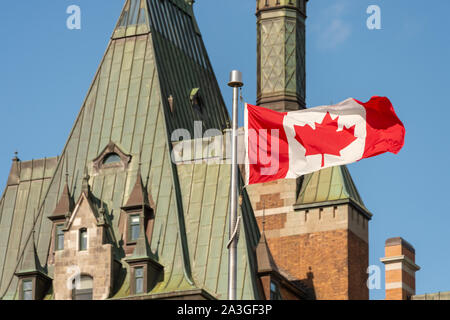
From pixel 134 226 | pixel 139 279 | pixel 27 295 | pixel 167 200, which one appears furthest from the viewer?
pixel 167 200

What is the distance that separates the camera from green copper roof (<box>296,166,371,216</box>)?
228 ft

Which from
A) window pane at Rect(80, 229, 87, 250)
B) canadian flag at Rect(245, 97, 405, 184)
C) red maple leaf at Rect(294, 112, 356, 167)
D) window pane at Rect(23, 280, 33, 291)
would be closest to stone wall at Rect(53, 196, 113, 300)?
window pane at Rect(80, 229, 87, 250)

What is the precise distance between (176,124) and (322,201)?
8.85 metres

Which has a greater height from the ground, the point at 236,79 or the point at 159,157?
the point at 159,157

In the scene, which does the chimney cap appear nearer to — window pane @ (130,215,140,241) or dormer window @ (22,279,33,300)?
window pane @ (130,215,140,241)

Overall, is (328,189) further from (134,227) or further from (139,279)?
(139,279)

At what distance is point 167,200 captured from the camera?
6356 cm

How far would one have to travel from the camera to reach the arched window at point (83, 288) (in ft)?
202

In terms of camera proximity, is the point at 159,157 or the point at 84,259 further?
the point at 159,157

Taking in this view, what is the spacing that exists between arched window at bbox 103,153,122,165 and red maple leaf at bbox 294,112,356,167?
22705mm

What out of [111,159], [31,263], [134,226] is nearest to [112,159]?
[111,159]

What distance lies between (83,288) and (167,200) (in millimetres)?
5774
